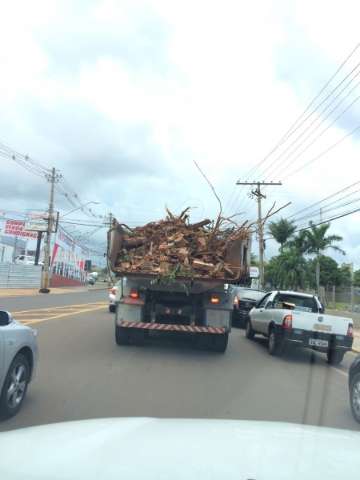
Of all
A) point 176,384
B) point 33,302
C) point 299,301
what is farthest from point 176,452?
point 33,302

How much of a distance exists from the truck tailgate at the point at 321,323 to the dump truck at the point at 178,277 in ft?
5.18

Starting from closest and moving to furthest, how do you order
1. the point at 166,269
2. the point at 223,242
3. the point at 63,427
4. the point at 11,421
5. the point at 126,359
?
1. the point at 63,427
2. the point at 11,421
3. the point at 126,359
4. the point at 166,269
5. the point at 223,242

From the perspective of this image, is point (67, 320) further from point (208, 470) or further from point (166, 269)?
point (208, 470)

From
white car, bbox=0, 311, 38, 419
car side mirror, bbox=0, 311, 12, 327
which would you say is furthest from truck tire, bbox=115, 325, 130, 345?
car side mirror, bbox=0, 311, 12, 327

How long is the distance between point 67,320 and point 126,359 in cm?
778

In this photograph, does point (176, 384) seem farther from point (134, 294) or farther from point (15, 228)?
point (15, 228)

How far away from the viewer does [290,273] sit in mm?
49000

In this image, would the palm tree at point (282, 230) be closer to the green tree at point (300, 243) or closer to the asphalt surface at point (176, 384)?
the green tree at point (300, 243)

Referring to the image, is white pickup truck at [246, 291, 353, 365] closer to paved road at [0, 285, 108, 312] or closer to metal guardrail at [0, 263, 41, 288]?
paved road at [0, 285, 108, 312]

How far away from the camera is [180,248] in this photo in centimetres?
1117

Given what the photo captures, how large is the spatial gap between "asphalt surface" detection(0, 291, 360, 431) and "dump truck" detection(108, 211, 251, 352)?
65 cm

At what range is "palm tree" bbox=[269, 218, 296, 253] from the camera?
50.6 meters

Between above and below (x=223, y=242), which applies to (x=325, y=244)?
above

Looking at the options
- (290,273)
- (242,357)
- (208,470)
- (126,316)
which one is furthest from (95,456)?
(290,273)
